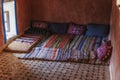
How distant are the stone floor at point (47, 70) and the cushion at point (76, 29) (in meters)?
1.76

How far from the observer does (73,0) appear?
557 cm

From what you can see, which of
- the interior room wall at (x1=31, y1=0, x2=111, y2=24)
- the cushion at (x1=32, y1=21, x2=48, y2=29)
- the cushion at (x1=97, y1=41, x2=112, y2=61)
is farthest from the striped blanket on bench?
the interior room wall at (x1=31, y1=0, x2=111, y2=24)

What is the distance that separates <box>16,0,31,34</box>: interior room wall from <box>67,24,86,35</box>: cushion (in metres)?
1.17

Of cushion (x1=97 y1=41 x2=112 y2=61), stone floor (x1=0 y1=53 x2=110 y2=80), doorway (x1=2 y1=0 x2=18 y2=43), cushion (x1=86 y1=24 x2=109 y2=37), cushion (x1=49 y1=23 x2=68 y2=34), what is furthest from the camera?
cushion (x1=49 y1=23 x2=68 y2=34)

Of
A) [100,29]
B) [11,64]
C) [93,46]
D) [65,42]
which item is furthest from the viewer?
[100,29]

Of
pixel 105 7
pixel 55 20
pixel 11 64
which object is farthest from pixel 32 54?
pixel 105 7

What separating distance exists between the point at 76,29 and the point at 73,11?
0.51m

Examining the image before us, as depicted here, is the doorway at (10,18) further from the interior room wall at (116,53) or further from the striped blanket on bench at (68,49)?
the interior room wall at (116,53)

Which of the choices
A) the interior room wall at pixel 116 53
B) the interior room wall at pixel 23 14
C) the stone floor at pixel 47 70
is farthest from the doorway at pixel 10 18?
the interior room wall at pixel 116 53

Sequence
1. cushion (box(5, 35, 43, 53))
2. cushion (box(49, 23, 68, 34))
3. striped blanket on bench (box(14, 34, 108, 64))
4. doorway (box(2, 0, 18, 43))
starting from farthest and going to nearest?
cushion (box(49, 23, 68, 34))
doorway (box(2, 0, 18, 43))
cushion (box(5, 35, 43, 53))
striped blanket on bench (box(14, 34, 108, 64))

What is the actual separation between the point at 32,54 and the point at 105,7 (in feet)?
7.80

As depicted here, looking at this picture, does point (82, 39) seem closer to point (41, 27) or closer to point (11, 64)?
point (41, 27)

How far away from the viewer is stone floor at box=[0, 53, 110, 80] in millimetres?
3350

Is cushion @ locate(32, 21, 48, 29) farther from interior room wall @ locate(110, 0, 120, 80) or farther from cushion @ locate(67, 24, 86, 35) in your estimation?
interior room wall @ locate(110, 0, 120, 80)
